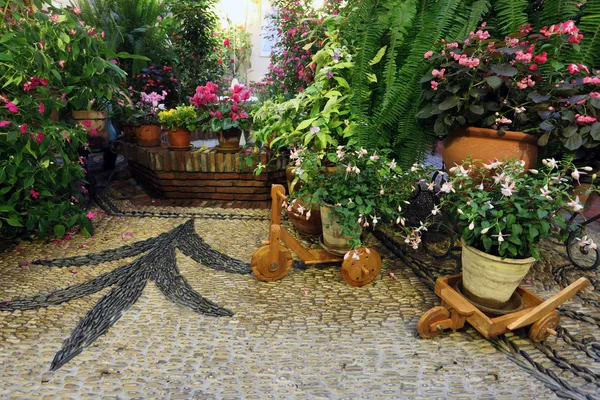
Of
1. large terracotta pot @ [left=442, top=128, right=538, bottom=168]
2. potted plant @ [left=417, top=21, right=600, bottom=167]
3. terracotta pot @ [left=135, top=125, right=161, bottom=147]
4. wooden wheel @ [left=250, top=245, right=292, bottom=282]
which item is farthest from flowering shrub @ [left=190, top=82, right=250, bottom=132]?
large terracotta pot @ [left=442, top=128, right=538, bottom=168]


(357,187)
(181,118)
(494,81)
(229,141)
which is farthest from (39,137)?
(494,81)

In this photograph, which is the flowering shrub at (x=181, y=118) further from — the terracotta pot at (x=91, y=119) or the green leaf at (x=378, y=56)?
the green leaf at (x=378, y=56)

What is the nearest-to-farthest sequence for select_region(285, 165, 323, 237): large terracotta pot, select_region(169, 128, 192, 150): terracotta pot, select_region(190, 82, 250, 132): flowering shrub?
select_region(285, 165, 323, 237): large terracotta pot
select_region(190, 82, 250, 132): flowering shrub
select_region(169, 128, 192, 150): terracotta pot

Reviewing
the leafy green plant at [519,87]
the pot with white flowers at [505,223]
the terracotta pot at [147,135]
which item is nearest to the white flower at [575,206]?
Answer: the pot with white flowers at [505,223]

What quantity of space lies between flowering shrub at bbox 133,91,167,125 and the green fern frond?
8.88 feet

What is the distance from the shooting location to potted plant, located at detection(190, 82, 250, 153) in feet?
9.18

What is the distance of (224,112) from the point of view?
110 inches

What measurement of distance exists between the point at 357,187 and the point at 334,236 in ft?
1.02

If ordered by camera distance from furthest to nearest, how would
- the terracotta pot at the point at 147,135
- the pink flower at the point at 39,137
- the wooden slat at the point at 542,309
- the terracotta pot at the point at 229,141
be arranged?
the terracotta pot at the point at 147,135 → the terracotta pot at the point at 229,141 → the pink flower at the point at 39,137 → the wooden slat at the point at 542,309

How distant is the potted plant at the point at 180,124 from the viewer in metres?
2.97

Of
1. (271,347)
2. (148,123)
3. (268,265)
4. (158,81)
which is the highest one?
(158,81)

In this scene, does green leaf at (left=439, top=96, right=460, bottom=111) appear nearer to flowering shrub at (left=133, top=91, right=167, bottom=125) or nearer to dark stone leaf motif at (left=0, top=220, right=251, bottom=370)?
dark stone leaf motif at (left=0, top=220, right=251, bottom=370)

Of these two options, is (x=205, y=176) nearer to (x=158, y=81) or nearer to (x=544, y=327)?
(x=158, y=81)

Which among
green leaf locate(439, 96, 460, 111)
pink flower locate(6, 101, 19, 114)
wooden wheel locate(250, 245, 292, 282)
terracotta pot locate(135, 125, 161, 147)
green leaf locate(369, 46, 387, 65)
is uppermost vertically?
green leaf locate(369, 46, 387, 65)
